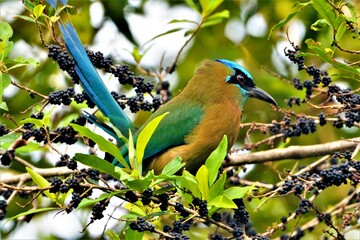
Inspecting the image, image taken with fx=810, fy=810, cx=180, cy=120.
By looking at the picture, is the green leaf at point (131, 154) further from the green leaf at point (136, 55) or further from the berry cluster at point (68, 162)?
the green leaf at point (136, 55)

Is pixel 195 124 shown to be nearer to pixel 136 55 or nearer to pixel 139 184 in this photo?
pixel 136 55

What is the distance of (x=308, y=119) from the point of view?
412cm

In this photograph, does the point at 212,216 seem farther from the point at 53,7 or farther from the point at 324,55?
the point at 53,7

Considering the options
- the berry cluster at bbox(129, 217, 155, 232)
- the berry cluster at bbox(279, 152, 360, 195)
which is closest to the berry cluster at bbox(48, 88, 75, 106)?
the berry cluster at bbox(129, 217, 155, 232)

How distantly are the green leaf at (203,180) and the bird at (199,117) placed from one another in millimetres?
958

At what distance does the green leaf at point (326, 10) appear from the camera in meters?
3.26

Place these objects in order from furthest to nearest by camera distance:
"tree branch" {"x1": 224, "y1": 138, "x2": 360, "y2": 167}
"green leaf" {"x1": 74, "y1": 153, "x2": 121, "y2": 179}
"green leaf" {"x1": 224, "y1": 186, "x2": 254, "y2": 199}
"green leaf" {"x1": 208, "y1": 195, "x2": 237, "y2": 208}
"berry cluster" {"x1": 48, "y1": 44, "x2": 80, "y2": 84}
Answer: "tree branch" {"x1": 224, "y1": 138, "x2": 360, "y2": 167} → "berry cluster" {"x1": 48, "y1": 44, "x2": 80, "y2": 84} → "green leaf" {"x1": 224, "y1": 186, "x2": 254, "y2": 199} → "green leaf" {"x1": 208, "y1": 195, "x2": 237, "y2": 208} → "green leaf" {"x1": 74, "y1": 153, "x2": 121, "y2": 179}

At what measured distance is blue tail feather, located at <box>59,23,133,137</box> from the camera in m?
3.93

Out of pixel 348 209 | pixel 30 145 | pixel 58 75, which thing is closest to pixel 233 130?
pixel 348 209

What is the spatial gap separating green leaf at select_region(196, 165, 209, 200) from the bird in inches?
37.7

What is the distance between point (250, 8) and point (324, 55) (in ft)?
9.19

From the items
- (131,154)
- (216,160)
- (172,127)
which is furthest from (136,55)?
(131,154)

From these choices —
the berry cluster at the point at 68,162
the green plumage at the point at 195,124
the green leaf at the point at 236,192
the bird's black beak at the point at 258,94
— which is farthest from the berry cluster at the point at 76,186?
the bird's black beak at the point at 258,94

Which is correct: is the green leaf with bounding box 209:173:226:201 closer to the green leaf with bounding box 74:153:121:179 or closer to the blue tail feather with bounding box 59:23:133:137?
the green leaf with bounding box 74:153:121:179
